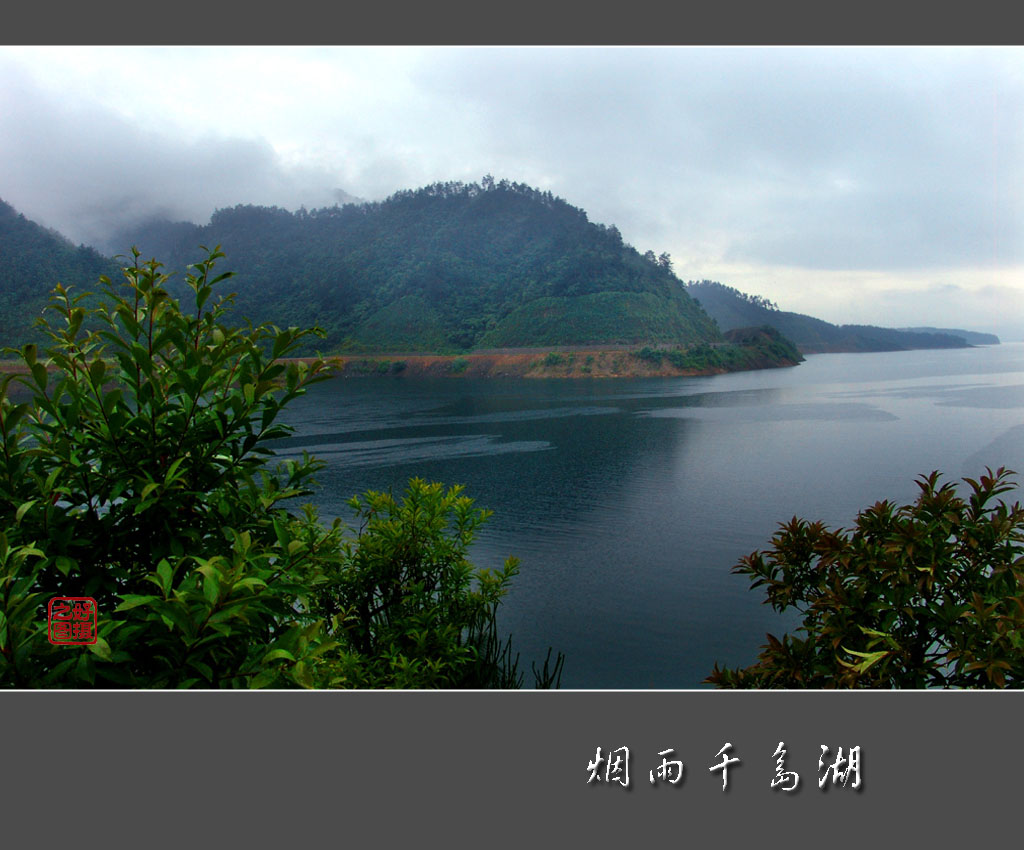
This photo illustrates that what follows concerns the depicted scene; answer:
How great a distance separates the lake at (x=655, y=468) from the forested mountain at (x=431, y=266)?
0.95 m

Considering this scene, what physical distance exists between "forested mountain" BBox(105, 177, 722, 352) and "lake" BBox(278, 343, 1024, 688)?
945 mm

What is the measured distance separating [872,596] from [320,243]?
5819mm

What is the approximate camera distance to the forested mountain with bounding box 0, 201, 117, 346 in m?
3.82

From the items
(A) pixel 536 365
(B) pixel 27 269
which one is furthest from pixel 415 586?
(A) pixel 536 365

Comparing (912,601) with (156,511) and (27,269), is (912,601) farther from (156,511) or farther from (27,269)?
(27,269)

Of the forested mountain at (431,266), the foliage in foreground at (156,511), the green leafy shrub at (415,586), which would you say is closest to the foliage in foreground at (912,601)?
the green leafy shrub at (415,586)

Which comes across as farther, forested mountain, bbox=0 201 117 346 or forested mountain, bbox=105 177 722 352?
forested mountain, bbox=105 177 722 352

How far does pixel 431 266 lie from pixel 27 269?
373 cm

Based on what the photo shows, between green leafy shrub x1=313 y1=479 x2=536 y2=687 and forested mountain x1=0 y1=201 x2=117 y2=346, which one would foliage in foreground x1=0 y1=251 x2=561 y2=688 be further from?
forested mountain x1=0 y1=201 x2=117 y2=346

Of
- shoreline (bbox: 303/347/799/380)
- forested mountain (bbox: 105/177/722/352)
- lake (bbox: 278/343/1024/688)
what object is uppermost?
forested mountain (bbox: 105/177/722/352)

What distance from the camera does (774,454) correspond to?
6566mm

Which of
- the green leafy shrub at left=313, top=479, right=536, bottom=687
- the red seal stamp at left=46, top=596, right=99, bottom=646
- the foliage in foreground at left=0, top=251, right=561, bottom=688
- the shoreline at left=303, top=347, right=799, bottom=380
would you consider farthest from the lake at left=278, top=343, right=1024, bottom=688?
the red seal stamp at left=46, top=596, right=99, bottom=646

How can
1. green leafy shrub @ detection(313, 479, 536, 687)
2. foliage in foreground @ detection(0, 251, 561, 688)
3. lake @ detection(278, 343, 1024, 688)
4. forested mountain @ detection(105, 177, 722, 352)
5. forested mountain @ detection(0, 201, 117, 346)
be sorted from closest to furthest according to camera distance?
1. foliage in foreground @ detection(0, 251, 561, 688)
2. green leafy shrub @ detection(313, 479, 536, 687)
3. lake @ detection(278, 343, 1024, 688)
4. forested mountain @ detection(0, 201, 117, 346)
5. forested mountain @ detection(105, 177, 722, 352)

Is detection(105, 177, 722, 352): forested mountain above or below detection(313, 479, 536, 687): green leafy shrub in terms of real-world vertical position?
above
